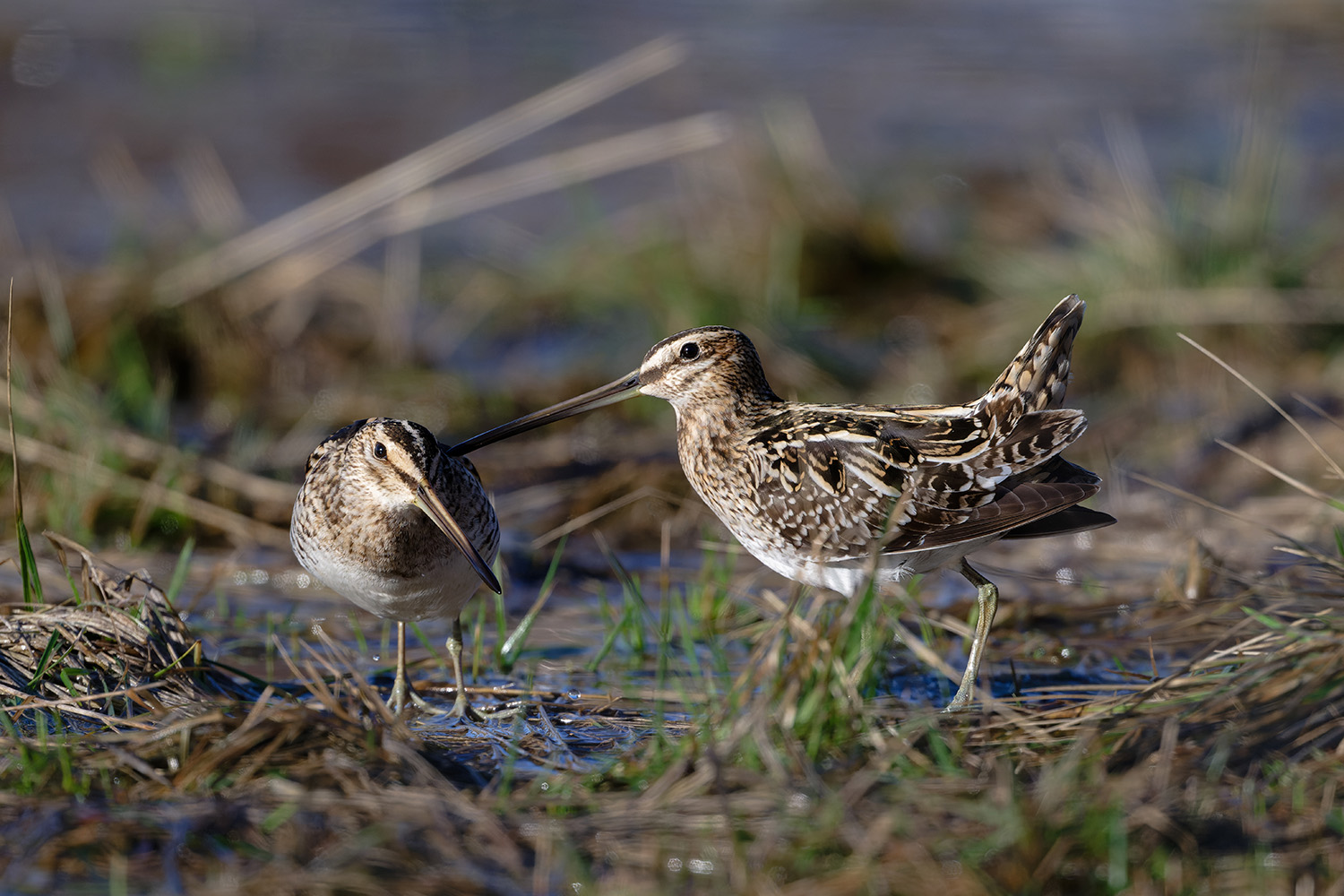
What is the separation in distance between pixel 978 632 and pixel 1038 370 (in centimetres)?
90

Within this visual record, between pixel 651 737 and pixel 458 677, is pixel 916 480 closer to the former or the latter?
pixel 651 737

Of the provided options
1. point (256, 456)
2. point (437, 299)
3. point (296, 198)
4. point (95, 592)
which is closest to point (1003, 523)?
point (95, 592)

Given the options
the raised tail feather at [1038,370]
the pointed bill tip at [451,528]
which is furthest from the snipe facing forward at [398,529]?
the raised tail feather at [1038,370]

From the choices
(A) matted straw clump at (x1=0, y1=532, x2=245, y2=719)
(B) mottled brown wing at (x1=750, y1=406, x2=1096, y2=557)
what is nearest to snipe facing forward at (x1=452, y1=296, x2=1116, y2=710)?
(B) mottled brown wing at (x1=750, y1=406, x2=1096, y2=557)

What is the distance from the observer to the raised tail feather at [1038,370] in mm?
5242

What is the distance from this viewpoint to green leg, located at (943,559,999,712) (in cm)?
498

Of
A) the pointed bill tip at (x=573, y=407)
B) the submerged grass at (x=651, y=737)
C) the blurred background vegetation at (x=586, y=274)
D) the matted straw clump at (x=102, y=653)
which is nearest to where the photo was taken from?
the submerged grass at (x=651, y=737)

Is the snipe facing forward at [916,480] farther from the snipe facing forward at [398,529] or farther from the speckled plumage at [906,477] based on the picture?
the snipe facing forward at [398,529]

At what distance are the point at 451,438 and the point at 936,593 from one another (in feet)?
10.0

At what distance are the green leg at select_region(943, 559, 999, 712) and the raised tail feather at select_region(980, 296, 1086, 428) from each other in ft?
1.88

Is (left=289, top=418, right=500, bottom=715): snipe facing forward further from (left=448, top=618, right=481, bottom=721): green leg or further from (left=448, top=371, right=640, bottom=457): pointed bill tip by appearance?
(left=448, top=371, right=640, bottom=457): pointed bill tip

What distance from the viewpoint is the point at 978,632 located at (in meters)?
5.36

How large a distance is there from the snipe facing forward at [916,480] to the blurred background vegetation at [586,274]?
1403 millimetres

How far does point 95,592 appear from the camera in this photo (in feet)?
16.6
